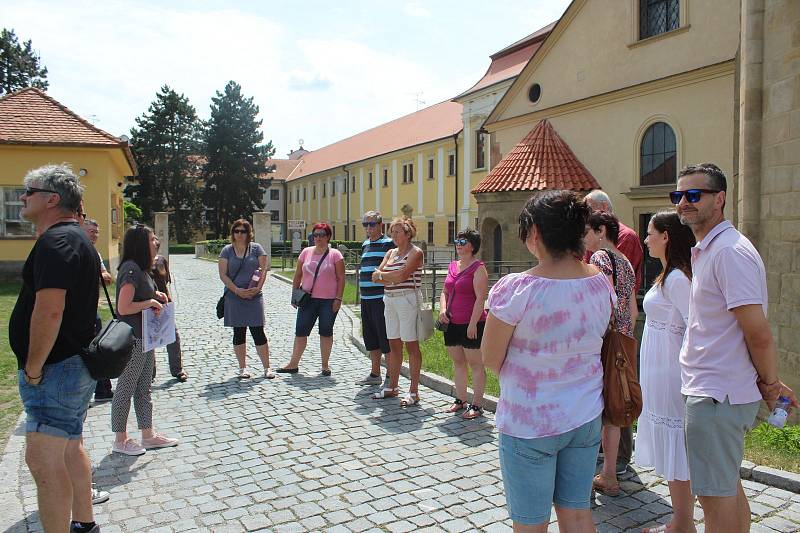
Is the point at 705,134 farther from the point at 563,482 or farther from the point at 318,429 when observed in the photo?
Result: the point at 563,482

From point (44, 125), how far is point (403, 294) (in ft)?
62.1

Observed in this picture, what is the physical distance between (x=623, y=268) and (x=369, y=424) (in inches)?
121

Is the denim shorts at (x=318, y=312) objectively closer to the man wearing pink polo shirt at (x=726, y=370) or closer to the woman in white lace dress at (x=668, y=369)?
the woman in white lace dress at (x=668, y=369)

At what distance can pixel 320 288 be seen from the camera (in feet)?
26.9

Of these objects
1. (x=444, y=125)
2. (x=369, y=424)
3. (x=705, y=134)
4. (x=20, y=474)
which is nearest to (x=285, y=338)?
(x=369, y=424)

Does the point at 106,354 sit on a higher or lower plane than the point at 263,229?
lower

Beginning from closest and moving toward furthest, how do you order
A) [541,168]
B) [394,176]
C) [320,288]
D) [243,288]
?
[243,288] → [320,288] → [541,168] → [394,176]

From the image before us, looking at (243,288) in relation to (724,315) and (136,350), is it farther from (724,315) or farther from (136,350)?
(724,315)

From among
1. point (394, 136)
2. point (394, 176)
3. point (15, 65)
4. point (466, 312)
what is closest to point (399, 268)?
point (466, 312)

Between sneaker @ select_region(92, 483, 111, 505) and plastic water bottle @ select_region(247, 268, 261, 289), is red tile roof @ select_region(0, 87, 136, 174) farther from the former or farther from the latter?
sneaker @ select_region(92, 483, 111, 505)

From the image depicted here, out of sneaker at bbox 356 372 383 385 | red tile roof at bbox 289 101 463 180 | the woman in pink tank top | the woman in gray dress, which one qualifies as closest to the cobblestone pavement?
sneaker at bbox 356 372 383 385

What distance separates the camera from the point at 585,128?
19.2 m

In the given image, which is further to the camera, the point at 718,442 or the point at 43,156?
the point at 43,156

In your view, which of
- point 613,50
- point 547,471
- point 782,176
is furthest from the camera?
point 613,50
